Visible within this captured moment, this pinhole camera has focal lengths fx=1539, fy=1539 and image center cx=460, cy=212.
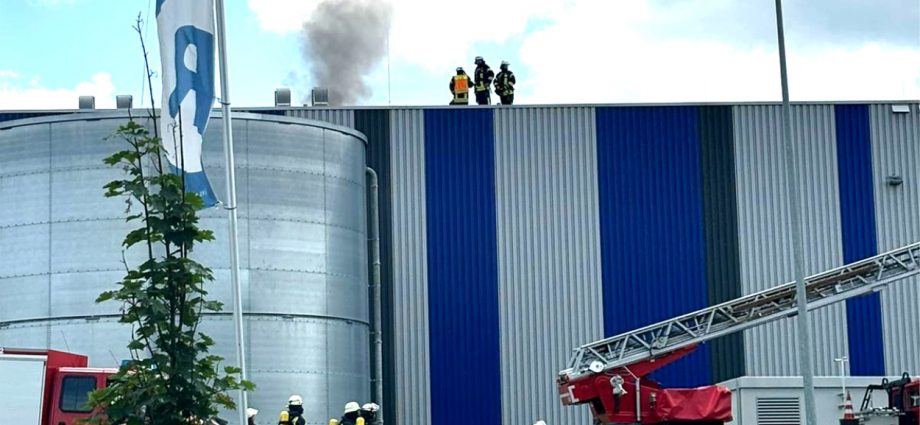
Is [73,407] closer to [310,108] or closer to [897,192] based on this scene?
[310,108]

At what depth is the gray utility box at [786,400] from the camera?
29.5m

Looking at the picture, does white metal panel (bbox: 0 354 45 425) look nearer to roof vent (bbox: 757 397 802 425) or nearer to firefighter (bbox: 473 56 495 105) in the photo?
roof vent (bbox: 757 397 802 425)

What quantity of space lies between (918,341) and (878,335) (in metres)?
1.06

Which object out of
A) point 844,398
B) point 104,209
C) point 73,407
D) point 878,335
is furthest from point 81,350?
point 878,335

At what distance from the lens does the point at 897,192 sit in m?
39.7

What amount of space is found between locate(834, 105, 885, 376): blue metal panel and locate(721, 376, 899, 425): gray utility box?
9360 mm

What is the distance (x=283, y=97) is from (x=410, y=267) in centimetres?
547

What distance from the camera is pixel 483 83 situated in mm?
40656

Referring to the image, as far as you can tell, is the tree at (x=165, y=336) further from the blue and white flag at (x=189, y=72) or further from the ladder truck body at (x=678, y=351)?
the ladder truck body at (x=678, y=351)

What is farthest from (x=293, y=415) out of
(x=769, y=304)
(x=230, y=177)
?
(x=769, y=304)

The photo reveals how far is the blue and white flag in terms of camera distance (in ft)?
66.6

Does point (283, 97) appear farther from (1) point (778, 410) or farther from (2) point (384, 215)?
(1) point (778, 410)

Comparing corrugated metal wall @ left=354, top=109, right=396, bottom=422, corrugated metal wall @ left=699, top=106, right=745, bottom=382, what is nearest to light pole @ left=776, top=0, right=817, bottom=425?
corrugated metal wall @ left=699, top=106, right=745, bottom=382

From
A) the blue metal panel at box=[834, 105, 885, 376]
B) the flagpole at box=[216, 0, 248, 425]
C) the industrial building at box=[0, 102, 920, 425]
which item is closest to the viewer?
the flagpole at box=[216, 0, 248, 425]
